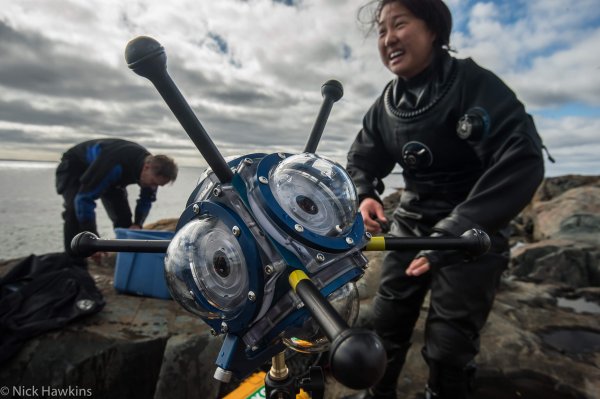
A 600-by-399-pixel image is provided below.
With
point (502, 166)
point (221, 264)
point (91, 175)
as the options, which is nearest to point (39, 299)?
point (91, 175)

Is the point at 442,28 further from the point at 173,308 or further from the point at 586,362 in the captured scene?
the point at 173,308

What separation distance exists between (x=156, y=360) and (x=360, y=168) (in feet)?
7.97

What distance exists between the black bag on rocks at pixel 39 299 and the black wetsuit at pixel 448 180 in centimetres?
271

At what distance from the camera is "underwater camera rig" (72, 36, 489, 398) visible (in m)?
0.72

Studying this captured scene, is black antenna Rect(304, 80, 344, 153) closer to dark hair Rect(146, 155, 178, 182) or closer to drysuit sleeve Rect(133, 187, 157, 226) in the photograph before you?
dark hair Rect(146, 155, 178, 182)

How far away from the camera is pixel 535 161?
5.77 ft

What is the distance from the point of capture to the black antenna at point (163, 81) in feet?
2.13

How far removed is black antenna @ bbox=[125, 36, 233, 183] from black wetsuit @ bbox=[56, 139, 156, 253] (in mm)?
4445

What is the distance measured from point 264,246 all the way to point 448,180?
70.9 inches

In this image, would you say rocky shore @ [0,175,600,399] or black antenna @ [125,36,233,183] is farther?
rocky shore @ [0,175,600,399]

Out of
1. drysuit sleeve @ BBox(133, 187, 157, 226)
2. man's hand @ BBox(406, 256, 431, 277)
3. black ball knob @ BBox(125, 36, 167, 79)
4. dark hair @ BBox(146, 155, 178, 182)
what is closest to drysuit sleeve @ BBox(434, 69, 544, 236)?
man's hand @ BBox(406, 256, 431, 277)

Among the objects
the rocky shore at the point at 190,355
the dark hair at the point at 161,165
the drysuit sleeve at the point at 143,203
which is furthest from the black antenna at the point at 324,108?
the drysuit sleeve at the point at 143,203

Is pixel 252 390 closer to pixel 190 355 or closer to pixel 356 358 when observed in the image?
pixel 356 358

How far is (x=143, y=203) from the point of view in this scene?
5.80m
